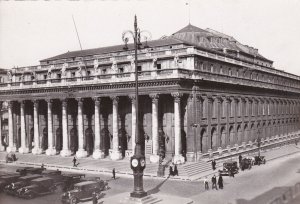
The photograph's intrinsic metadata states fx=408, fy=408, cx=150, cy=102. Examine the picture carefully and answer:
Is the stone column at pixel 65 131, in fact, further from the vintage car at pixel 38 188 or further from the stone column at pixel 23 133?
the vintage car at pixel 38 188

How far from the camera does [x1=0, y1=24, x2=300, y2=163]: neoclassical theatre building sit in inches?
1864

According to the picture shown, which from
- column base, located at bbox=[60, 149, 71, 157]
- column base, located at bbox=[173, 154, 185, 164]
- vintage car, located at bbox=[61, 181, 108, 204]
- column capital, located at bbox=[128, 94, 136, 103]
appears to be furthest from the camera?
column base, located at bbox=[60, 149, 71, 157]

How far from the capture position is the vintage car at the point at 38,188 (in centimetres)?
3253

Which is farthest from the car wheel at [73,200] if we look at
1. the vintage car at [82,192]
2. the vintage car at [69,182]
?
the vintage car at [69,182]

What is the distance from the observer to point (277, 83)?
7919 centimetres

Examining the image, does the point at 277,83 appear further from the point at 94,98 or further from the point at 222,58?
the point at 94,98

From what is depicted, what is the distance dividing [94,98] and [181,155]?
45.1 feet

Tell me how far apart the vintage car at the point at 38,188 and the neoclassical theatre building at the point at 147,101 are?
14014 mm

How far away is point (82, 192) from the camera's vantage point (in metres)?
31.1

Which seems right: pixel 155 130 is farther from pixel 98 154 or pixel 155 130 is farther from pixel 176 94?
pixel 98 154

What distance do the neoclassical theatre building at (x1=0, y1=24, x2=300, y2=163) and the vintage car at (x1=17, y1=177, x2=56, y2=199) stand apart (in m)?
14.0

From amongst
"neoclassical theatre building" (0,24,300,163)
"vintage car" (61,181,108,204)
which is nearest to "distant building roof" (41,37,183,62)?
"neoclassical theatre building" (0,24,300,163)

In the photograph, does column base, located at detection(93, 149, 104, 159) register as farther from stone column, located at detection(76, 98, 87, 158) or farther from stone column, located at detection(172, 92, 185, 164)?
stone column, located at detection(172, 92, 185, 164)

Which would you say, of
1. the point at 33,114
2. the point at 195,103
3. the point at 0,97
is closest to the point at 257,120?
the point at 195,103
